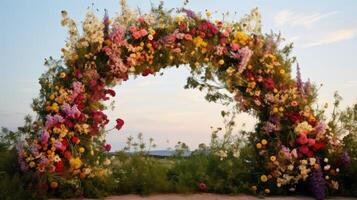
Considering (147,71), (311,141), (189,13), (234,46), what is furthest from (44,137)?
(311,141)

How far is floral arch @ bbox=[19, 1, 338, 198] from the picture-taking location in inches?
288

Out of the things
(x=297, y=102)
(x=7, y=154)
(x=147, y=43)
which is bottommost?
(x=7, y=154)

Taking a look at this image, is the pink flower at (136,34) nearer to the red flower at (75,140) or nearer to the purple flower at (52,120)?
the purple flower at (52,120)

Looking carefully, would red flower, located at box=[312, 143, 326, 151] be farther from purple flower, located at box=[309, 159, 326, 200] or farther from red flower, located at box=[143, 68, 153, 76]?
red flower, located at box=[143, 68, 153, 76]

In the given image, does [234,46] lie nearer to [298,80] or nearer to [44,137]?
[298,80]

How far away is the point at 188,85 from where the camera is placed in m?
8.73

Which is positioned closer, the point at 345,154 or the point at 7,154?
the point at 7,154

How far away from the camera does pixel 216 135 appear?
8.58 m

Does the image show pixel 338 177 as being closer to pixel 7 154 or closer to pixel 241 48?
pixel 241 48

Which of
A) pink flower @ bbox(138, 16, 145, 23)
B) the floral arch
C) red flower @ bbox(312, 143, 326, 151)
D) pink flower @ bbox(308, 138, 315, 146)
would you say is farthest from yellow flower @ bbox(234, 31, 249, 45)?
red flower @ bbox(312, 143, 326, 151)

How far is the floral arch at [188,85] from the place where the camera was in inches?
288

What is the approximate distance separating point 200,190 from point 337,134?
8.41ft

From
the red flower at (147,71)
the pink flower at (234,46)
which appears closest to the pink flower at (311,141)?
the pink flower at (234,46)

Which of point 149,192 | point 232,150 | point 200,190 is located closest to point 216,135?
point 232,150
